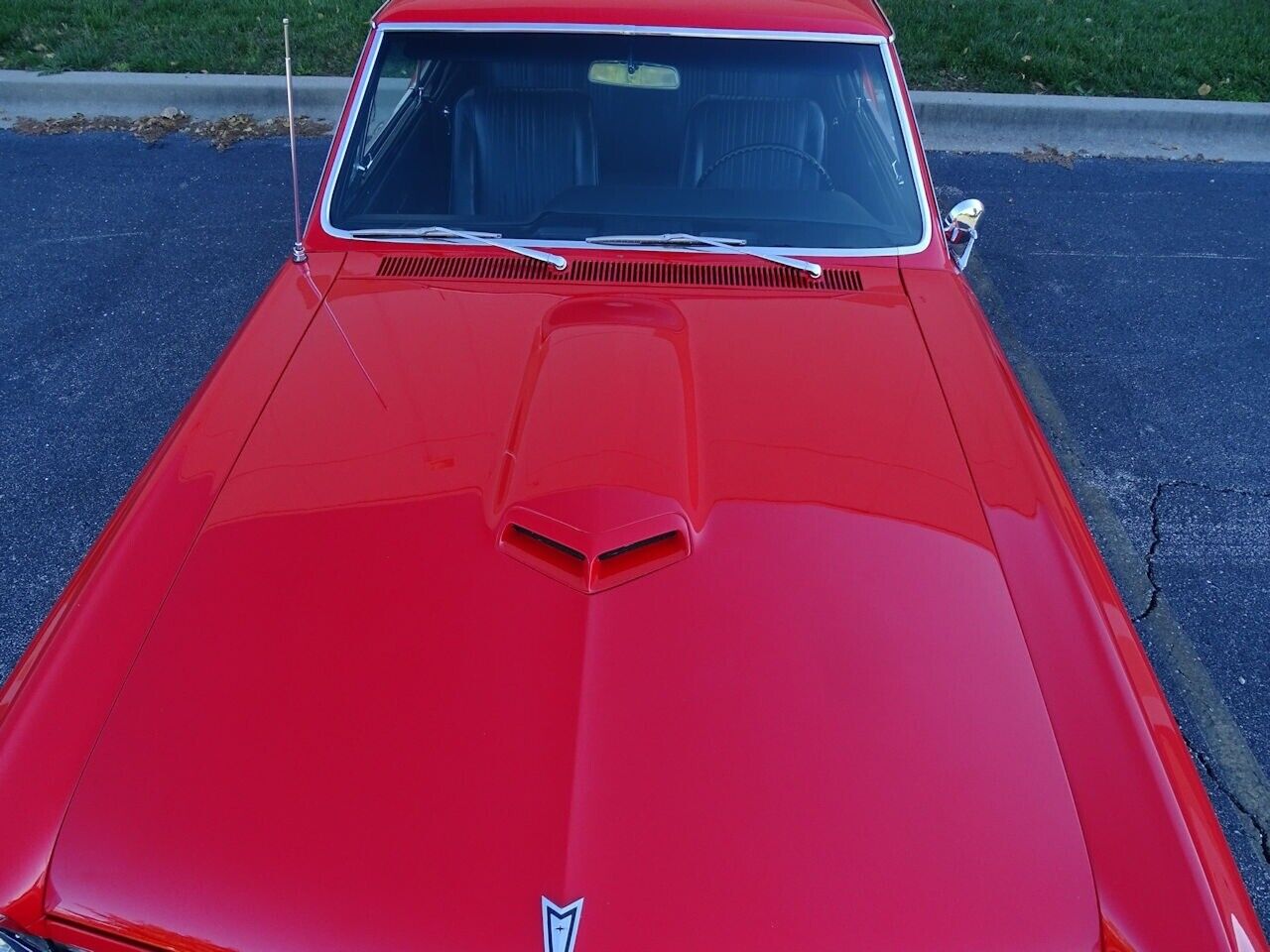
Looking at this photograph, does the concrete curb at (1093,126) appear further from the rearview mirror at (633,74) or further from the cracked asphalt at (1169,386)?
the rearview mirror at (633,74)

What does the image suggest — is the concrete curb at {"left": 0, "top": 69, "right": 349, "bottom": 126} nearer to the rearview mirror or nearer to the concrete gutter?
the concrete gutter

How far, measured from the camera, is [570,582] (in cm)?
165

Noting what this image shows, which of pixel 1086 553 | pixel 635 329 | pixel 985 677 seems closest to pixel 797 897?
pixel 985 677

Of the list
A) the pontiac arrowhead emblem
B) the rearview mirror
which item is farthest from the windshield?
the pontiac arrowhead emblem

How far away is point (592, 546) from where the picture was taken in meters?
1.68

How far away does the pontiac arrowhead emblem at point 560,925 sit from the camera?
4.06ft

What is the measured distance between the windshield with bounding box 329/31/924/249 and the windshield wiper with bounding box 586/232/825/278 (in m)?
0.03

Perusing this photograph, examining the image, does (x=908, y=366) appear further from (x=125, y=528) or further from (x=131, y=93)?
(x=131, y=93)

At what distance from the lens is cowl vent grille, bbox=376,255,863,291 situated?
8.06ft

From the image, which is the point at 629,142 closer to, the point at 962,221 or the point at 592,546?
the point at 962,221

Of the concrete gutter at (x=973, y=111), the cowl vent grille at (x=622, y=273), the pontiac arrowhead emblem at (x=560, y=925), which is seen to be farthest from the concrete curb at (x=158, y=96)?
the pontiac arrowhead emblem at (x=560, y=925)

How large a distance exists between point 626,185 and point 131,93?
528 cm

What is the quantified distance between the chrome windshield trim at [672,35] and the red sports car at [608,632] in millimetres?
14

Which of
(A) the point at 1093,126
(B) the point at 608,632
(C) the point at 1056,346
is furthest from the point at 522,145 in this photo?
(A) the point at 1093,126
